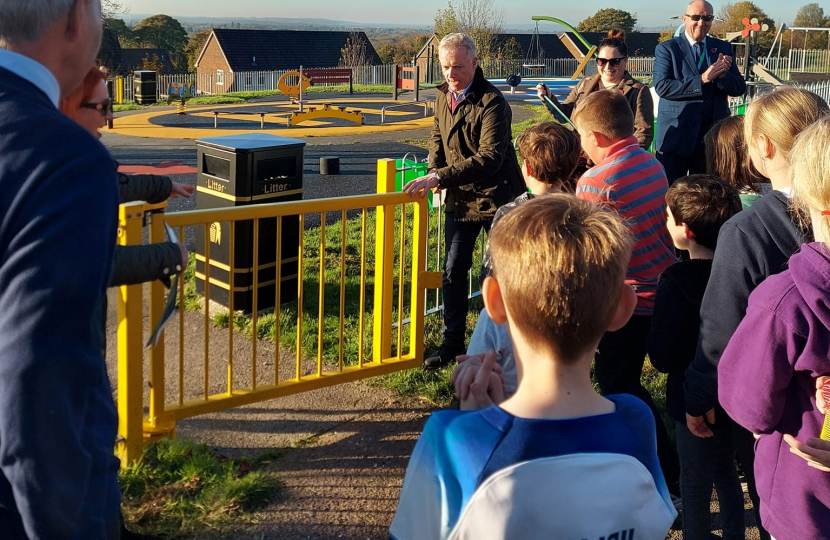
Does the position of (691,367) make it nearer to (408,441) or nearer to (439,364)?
(408,441)

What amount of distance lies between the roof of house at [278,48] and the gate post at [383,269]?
67.3 meters

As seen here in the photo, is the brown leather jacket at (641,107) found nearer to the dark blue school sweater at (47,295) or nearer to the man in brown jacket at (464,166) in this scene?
the man in brown jacket at (464,166)

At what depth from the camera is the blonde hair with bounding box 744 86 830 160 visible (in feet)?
9.31

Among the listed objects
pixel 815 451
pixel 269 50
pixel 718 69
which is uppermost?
pixel 269 50

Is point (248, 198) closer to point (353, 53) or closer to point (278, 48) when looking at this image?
point (353, 53)

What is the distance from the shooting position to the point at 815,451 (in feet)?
7.27

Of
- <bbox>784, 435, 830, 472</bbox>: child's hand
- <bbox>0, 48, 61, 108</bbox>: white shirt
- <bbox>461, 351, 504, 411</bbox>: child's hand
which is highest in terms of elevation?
<bbox>0, 48, 61, 108</bbox>: white shirt

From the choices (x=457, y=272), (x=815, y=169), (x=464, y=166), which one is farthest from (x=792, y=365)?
(x=457, y=272)

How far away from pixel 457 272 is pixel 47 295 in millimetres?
3997

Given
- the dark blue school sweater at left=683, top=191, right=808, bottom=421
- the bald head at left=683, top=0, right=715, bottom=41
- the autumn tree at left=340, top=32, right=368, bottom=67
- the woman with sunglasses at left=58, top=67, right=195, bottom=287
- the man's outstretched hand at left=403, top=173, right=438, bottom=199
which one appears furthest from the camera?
the autumn tree at left=340, top=32, right=368, bottom=67

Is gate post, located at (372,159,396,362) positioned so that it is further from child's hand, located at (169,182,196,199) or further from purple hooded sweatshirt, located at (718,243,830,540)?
purple hooded sweatshirt, located at (718,243,830,540)

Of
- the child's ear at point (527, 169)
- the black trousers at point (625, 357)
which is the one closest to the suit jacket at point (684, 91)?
the black trousers at point (625, 357)

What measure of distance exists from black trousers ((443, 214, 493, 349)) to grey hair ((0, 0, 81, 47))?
3.77 m

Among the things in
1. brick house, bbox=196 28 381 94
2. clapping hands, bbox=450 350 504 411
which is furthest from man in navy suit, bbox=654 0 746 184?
brick house, bbox=196 28 381 94
